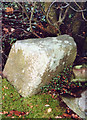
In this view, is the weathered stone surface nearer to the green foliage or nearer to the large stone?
the green foliage

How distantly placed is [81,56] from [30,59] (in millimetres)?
2024

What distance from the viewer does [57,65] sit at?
320cm

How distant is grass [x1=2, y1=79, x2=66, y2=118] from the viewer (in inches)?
110

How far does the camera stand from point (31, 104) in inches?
118

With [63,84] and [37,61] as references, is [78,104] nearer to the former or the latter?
[63,84]

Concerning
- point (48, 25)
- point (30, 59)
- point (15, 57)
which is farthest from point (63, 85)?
point (48, 25)

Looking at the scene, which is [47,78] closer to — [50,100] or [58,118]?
[50,100]

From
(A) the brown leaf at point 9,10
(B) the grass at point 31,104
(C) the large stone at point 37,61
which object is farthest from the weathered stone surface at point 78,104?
(A) the brown leaf at point 9,10

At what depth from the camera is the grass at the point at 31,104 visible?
2806mm

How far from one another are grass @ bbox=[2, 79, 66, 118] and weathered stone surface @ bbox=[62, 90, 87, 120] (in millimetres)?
226

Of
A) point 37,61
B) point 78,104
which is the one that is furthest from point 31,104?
point 78,104

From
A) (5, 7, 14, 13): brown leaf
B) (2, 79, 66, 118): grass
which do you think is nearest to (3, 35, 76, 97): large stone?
(2, 79, 66, 118): grass

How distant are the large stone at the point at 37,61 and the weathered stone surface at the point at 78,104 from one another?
0.66 metres

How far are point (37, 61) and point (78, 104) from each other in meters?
1.35
